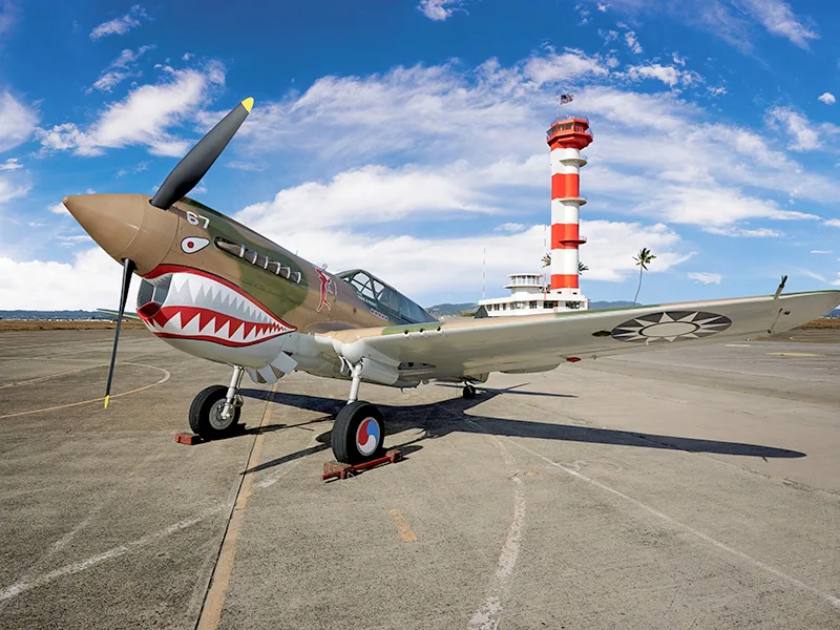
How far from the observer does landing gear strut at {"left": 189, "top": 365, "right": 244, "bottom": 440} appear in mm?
7414

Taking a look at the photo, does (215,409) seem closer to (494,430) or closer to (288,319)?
(288,319)

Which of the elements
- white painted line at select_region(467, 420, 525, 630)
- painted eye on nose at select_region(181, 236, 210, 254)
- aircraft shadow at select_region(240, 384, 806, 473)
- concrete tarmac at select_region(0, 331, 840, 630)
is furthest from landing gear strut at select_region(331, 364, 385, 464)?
painted eye on nose at select_region(181, 236, 210, 254)

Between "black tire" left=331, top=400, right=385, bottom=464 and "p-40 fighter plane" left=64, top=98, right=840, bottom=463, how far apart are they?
16 mm

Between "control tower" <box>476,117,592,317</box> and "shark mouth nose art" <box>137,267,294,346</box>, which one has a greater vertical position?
"control tower" <box>476,117,592,317</box>

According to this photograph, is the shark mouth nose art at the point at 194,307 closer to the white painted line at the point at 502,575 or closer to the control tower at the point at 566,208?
the white painted line at the point at 502,575

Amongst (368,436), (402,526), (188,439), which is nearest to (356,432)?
(368,436)

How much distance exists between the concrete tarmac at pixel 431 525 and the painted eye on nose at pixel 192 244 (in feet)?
8.66

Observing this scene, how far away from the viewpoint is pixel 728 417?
9758 mm

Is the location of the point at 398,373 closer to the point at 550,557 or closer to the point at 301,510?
the point at 301,510

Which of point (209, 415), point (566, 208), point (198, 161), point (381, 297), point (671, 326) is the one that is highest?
point (566, 208)

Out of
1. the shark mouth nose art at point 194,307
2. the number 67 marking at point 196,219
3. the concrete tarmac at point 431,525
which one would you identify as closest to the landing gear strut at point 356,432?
the concrete tarmac at point 431,525

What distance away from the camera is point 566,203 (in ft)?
181

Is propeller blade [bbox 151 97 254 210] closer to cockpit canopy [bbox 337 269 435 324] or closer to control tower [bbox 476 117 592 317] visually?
cockpit canopy [bbox 337 269 435 324]

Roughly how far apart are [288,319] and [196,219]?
1.69 m
